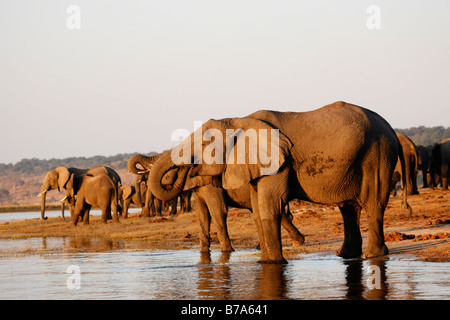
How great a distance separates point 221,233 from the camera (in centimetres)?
1627

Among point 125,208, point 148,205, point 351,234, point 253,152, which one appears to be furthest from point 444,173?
point 253,152

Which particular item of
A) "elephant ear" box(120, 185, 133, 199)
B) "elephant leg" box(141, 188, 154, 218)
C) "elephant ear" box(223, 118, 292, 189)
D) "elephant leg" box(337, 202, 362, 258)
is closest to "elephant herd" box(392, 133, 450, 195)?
"elephant leg" box(337, 202, 362, 258)

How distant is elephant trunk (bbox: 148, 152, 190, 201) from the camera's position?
14.4 m

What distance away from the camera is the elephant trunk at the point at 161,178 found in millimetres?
14414

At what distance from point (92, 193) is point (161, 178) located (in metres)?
18.5

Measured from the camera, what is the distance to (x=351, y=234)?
14.4 m

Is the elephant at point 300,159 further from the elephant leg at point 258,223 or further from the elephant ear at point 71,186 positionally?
the elephant ear at point 71,186

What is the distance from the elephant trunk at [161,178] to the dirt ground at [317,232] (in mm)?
2613

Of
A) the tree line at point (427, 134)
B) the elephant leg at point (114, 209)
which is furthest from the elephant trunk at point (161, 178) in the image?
the tree line at point (427, 134)

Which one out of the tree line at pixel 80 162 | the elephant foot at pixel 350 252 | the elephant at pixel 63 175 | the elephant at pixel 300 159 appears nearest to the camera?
the elephant at pixel 300 159

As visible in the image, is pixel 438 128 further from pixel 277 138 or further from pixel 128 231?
pixel 277 138

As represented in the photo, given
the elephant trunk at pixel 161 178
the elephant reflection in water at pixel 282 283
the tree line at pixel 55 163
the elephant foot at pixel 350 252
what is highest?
the tree line at pixel 55 163
